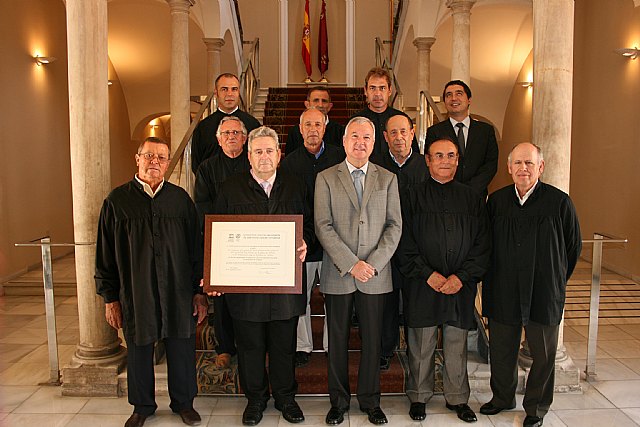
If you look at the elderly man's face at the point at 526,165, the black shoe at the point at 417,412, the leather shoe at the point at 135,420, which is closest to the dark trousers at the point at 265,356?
the leather shoe at the point at 135,420

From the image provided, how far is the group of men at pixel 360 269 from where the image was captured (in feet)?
12.7

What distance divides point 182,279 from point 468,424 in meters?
2.22

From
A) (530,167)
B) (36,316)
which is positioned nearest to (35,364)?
(36,316)

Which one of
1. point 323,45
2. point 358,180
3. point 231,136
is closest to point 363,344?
point 358,180

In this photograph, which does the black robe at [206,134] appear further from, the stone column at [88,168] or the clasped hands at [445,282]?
the clasped hands at [445,282]

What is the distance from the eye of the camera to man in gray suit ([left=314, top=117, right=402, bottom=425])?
3846 mm

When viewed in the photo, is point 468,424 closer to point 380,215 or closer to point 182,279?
point 380,215

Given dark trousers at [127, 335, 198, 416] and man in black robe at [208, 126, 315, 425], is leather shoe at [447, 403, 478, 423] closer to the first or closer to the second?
man in black robe at [208, 126, 315, 425]

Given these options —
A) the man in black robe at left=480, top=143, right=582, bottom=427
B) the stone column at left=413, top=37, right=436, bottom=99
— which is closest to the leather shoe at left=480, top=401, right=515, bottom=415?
the man in black robe at left=480, top=143, right=582, bottom=427

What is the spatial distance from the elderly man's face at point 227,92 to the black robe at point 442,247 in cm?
207

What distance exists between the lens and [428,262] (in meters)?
4.02

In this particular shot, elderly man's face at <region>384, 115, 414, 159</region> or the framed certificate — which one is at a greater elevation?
elderly man's face at <region>384, 115, 414, 159</region>

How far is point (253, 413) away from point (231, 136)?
2.04m

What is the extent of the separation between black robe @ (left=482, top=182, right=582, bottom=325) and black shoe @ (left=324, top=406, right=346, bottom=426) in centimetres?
128
